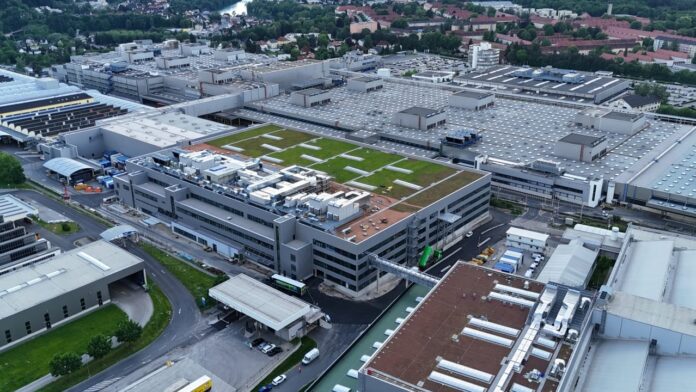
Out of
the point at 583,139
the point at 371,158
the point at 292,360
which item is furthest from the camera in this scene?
the point at 583,139

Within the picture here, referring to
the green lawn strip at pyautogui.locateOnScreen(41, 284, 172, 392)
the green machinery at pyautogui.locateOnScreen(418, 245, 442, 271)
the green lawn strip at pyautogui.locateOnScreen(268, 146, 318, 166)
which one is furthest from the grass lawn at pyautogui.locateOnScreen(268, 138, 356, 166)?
the green lawn strip at pyautogui.locateOnScreen(41, 284, 172, 392)

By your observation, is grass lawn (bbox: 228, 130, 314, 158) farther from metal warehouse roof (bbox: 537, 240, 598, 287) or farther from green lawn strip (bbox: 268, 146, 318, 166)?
metal warehouse roof (bbox: 537, 240, 598, 287)

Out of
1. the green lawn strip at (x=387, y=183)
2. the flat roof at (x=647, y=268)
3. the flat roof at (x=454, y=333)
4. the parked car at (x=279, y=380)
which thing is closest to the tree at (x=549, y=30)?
the green lawn strip at (x=387, y=183)

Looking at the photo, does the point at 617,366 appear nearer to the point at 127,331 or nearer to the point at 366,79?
the point at 127,331

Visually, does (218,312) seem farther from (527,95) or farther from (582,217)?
(527,95)

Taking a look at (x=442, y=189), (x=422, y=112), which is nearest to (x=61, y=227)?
(x=442, y=189)

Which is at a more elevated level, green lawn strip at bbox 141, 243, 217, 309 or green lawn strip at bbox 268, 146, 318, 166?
green lawn strip at bbox 268, 146, 318, 166
